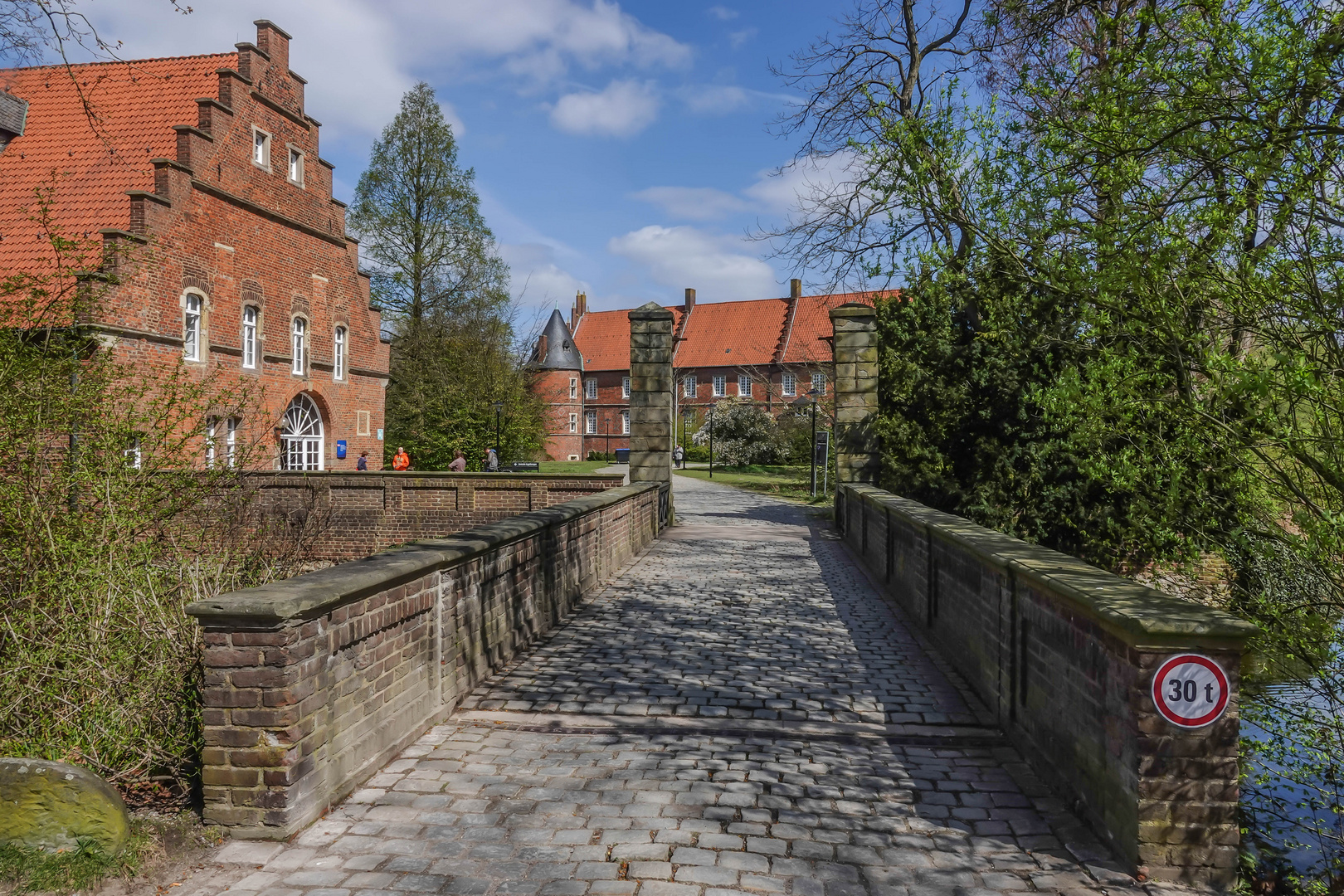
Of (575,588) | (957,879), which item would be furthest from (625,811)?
(575,588)

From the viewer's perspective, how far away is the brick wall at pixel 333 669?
382 centimetres

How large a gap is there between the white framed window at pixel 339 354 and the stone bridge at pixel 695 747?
22745 millimetres

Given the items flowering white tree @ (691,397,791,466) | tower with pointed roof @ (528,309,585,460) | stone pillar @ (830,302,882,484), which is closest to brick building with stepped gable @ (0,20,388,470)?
stone pillar @ (830,302,882,484)

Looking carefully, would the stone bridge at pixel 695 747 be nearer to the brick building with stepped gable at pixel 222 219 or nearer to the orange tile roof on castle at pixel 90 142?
the brick building with stepped gable at pixel 222 219

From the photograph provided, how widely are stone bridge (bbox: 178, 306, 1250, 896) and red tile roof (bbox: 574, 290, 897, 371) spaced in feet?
191

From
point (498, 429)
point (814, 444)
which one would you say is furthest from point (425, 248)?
point (814, 444)

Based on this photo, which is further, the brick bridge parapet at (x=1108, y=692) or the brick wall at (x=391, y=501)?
the brick wall at (x=391, y=501)

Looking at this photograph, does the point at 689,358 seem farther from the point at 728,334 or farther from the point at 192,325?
the point at 192,325

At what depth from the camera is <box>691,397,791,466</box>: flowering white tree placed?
164 ft

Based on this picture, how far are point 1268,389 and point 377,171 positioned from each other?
133 ft

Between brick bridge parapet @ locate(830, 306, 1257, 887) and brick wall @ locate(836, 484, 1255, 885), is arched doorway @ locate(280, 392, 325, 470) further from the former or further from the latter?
brick wall @ locate(836, 484, 1255, 885)

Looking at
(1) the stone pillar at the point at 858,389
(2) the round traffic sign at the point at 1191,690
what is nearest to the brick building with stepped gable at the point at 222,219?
(1) the stone pillar at the point at 858,389

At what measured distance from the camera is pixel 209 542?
6.72 meters

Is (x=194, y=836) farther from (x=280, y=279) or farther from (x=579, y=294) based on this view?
(x=579, y=294)
